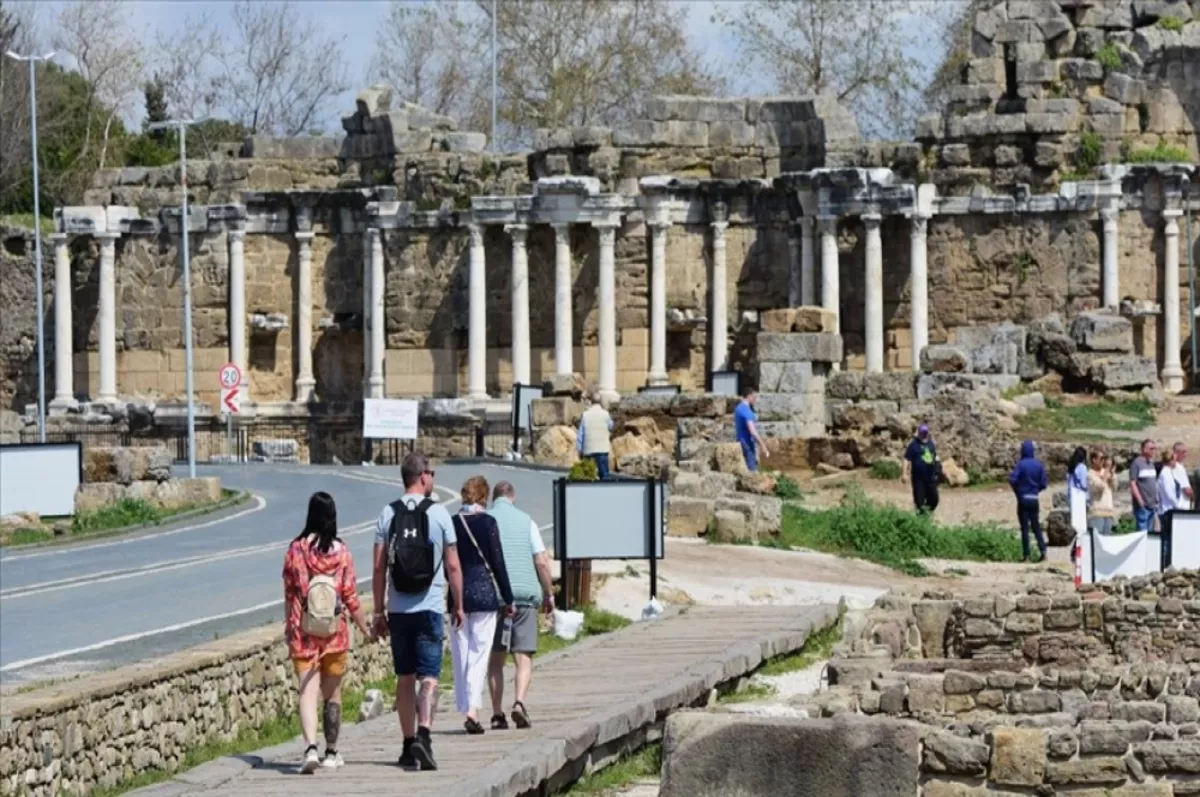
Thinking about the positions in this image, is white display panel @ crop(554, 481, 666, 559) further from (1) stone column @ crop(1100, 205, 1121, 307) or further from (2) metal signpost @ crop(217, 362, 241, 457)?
(1) stone column @ crop(1100, 205, 1121, 307)

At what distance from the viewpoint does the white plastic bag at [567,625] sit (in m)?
24.6

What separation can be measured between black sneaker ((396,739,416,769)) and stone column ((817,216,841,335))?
122 feet

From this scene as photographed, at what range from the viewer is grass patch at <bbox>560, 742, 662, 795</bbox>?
16812 mm

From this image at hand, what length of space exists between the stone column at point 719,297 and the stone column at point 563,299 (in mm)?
2614

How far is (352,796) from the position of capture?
1502cm

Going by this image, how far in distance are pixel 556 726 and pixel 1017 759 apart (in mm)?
4573

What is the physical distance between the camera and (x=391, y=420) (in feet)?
166

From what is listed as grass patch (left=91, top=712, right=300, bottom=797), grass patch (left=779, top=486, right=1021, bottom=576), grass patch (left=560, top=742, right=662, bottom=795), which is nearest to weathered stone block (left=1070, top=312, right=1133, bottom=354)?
grass patch (left=779, top=486, right=1021, bottom=576)

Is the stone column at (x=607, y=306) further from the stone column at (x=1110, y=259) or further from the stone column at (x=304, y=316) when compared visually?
the stone column at (x=1110, y=259)

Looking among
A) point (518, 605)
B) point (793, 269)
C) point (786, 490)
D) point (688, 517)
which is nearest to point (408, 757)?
point (518, 605)

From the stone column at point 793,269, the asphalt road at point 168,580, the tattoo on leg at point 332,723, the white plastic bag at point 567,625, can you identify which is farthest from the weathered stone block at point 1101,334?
the tattoo on leg at point 332,723

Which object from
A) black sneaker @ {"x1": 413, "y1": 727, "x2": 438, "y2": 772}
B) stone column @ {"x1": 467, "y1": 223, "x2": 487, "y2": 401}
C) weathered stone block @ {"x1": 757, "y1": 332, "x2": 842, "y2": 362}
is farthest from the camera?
stone column @ {"x1": 467, "y1": 223, "x2": 487, "y2": 401}

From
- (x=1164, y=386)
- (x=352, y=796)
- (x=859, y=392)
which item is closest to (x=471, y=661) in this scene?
(x=352, y=796)

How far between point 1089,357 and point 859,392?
439 centimetres
